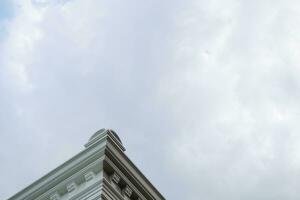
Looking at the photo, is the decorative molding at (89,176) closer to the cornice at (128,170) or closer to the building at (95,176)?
the building at (95,176)

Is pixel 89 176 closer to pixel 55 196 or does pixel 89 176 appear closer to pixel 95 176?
pixel 95 176

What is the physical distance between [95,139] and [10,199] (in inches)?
241

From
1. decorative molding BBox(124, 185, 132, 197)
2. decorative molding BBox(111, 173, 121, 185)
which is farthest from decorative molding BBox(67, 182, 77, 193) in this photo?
decorative molding BBox(124, 185, 132, 197)

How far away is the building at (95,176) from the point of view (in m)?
30.7

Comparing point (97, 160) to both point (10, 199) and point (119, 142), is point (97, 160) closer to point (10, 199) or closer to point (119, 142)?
point (119, 142)

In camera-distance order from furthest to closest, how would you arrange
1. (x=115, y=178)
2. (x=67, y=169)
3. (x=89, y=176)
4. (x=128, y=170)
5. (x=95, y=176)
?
(x=128, y=170), (x=67, y=169), (x=115, y=178), (x=89, y=176), (x=95, y=176)

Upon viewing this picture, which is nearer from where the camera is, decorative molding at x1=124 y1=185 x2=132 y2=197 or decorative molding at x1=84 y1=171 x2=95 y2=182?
decorative molding at x1=84 y1=171 x2=95 y2=182

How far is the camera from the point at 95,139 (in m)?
32.3

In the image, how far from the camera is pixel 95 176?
3078 cm

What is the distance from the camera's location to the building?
101 feet

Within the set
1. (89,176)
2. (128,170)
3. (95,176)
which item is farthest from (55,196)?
(128,170)

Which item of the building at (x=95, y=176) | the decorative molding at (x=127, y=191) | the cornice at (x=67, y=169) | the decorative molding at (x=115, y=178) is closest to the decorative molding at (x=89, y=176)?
the building at (x=95, y=176)

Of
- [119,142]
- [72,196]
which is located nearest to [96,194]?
[72,196]

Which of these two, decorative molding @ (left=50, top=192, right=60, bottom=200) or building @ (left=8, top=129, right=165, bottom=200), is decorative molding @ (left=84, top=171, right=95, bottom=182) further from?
decorative molding @ (left=50, top=192, right=60, bottom=200)
